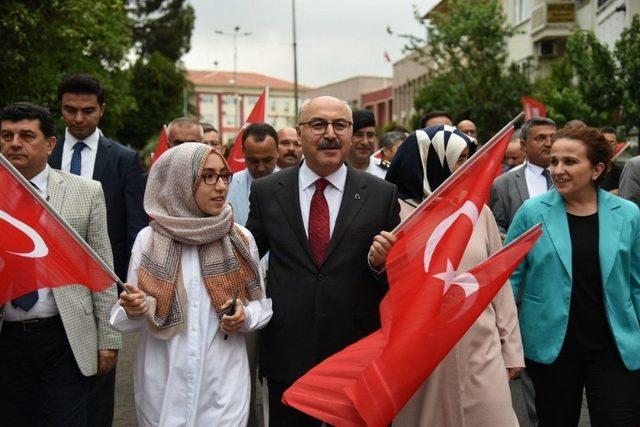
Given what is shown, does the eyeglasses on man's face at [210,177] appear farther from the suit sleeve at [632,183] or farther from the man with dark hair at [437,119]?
the man with dark hair at [437,119]

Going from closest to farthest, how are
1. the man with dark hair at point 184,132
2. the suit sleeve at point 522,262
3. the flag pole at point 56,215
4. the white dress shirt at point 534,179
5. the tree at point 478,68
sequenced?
the flag pole at point 56,215 → the suit sleeve at point 522,262 → the white dress shirt at point 534,179 → the man with dark hair at point 184,132 → the tree at point 478,68

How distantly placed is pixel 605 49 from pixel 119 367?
13.4 metres

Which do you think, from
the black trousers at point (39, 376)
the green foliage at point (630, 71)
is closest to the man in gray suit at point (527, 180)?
the black trousers at point (39, 376)

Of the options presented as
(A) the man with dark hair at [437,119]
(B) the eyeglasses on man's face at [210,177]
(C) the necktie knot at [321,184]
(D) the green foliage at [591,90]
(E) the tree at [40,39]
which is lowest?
(C) the necktie knot at [321,184]

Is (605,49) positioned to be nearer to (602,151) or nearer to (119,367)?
(119,367)

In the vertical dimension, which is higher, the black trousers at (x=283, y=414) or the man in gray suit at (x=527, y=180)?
the man in gray suit at (x=527, y=180)

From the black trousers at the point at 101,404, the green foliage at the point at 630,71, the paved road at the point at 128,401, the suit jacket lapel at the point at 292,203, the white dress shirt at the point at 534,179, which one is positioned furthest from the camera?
the green foliage at the point at 630,71

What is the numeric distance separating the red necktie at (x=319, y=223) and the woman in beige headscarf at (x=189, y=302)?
1.24 ft

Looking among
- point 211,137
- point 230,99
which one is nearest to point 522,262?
point 211,137

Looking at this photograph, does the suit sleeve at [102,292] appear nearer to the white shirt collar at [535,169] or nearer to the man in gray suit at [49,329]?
the man in gray suit at [49,329]

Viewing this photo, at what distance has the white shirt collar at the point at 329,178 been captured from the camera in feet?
16.5

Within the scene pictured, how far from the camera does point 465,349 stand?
4840 millimetres

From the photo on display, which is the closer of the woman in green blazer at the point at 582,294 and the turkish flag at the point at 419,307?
the turkish flag at the point at 419,307

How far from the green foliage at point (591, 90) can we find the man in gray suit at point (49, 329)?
16.1m
